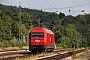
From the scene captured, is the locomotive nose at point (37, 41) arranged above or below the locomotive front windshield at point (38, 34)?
below

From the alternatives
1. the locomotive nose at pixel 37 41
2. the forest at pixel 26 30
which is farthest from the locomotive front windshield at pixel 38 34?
the forest at pixel 26 30

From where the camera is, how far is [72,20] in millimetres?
136750

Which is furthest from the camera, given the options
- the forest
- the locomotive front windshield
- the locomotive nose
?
the forest

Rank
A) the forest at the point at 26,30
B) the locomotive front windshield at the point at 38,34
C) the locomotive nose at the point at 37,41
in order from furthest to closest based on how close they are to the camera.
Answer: the forest at the point at 26,30 < the locomotive front windshield at the point at 38,34 < the locomotive nose at the point at 37,41

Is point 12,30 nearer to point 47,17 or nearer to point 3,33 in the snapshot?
point 3,33

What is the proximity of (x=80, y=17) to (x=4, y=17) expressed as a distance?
195ft

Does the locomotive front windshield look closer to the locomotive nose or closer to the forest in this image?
the locomotive nose

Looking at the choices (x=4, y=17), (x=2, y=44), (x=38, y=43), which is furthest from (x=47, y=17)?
(x=38, y=43)

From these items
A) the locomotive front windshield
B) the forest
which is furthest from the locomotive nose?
the forest

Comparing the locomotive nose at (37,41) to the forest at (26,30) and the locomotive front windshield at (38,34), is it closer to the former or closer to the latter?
the locomotive front windshield at (38,34)

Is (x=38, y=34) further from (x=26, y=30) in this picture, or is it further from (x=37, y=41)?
(x=26, y=30)

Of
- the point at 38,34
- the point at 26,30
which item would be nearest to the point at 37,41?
the point at 38,34

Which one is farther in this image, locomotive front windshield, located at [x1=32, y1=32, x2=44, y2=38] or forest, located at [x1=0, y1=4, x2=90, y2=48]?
forest, located at [x1=0, y1=4, x2=90, y2=48]

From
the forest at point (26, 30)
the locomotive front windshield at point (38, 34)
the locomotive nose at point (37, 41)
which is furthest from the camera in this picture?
the forest at point (26, 30)
